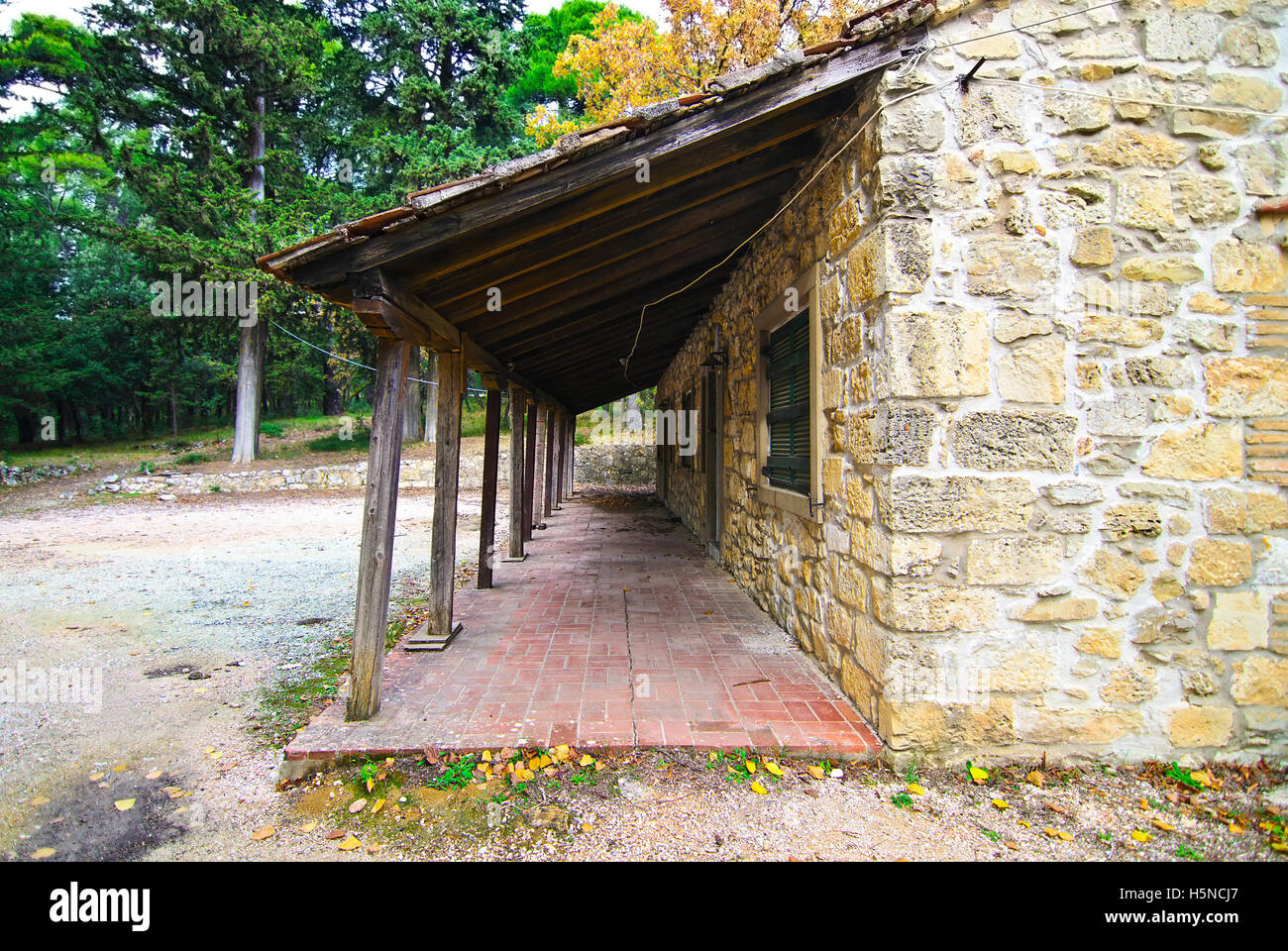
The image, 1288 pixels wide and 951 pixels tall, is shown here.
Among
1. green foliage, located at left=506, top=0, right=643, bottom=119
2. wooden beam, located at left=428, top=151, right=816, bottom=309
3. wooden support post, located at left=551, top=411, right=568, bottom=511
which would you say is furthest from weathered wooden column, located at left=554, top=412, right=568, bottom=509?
green foliage, located at left=506, top=0, right=643, bottom=119

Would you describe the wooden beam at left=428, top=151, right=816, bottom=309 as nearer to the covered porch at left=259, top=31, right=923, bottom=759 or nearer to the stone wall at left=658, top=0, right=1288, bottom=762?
the covered porch at left=259, top=31, right=923, bottom=759

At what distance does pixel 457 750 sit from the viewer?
2799 millimetres

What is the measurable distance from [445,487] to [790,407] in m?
2.58

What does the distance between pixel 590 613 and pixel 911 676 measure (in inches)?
113

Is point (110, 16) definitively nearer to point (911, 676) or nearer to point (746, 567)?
point (746, 567)

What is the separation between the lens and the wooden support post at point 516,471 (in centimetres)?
679

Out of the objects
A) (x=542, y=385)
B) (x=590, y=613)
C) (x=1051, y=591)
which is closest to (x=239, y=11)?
(x=542, y=385)

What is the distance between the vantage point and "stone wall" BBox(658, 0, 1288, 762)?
2.69 metres

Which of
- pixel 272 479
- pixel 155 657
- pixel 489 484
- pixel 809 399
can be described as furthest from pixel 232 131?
pixel 809 399

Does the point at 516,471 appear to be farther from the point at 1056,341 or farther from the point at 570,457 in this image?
the point at 570,457

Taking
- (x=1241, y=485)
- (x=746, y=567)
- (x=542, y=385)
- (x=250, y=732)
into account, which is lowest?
(x=250, y=732)

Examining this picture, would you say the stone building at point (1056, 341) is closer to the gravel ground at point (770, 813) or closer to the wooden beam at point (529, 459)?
the gravel ground at point (770, 813)

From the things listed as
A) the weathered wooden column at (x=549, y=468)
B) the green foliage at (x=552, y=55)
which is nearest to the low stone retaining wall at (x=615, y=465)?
the weathered wooden column at (x=549, y=468)

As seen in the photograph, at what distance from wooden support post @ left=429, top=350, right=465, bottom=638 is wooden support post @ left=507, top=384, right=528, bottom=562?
7.03ft
